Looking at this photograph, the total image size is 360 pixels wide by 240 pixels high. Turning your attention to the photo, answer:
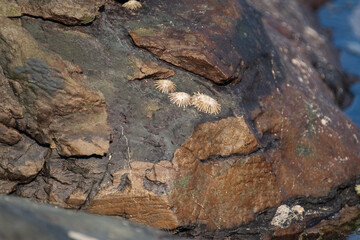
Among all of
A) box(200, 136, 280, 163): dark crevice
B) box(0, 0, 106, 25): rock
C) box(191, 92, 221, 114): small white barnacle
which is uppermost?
box(0, 0, 106, 25): rock

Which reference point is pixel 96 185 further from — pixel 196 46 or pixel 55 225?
pixel 55 225

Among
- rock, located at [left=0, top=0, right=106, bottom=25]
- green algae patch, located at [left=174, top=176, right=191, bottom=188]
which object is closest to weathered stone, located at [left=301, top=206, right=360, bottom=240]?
green algae patch, located at [left=174, top=176, right=191, bottom=188]

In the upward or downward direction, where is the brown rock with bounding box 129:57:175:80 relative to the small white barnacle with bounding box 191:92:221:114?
upward

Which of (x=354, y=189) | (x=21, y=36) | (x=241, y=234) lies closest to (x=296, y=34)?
(x=354, y=189)

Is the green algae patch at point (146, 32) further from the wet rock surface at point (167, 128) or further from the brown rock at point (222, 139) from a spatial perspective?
the brown rock at point (222, 139)

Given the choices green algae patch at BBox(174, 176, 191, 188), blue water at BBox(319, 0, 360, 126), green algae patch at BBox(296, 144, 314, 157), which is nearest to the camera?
green algae patch at BBox(174, 176, 191, 188)

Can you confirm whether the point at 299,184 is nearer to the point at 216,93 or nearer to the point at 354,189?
the point at 354,189

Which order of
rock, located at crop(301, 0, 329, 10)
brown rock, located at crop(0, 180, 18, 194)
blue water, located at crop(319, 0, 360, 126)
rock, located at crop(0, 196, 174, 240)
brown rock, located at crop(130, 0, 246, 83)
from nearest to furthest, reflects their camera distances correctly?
rock, located at crop(0, 196, 174, 240)
brown rock, located at crop(0, 180, 18, 194)
brown rock, located at crop(130, 0, 246, 83)
blue water, located at crop(319, 0, 360, 126)
rock, located at crop(301, 0, 329, 10)

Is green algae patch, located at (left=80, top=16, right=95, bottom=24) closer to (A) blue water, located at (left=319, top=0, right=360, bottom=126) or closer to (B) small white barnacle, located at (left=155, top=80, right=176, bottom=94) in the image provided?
(B) small white barnacle, located at (left=155, top=80, right=176, bottom=94)
